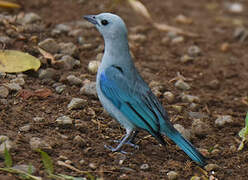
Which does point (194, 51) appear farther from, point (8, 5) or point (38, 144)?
point (38, 144)

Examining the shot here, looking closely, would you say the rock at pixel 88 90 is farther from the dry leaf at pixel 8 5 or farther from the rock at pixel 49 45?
the dry leaf at pixel 8 5

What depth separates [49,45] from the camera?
5645 mm

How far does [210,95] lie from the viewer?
581cm

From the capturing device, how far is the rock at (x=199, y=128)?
4898mm

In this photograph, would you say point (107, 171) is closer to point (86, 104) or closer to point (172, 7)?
point (86, 104)

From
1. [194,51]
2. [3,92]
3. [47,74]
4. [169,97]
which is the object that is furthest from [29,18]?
[194,51]

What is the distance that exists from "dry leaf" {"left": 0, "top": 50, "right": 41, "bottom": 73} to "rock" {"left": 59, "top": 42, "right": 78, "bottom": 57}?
23.3 inches

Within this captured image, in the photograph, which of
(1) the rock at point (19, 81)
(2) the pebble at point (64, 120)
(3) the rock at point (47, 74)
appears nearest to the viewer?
(2) the pebble at point (64, 120)

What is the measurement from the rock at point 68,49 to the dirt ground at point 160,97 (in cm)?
15

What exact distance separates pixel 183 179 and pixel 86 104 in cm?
129

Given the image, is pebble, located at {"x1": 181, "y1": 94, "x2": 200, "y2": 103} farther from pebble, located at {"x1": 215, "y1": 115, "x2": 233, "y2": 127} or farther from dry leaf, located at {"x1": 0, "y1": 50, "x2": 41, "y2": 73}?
dry leaf, located at {"x1": 0, "y1": 50, "x2": 41, "y2": 73}

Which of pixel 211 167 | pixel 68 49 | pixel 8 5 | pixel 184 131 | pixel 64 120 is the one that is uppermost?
pixel 8 5

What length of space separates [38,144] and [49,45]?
1.94m

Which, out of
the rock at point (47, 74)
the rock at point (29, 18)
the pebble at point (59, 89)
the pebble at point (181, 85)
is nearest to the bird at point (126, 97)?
the pebble at point (59, 89)
